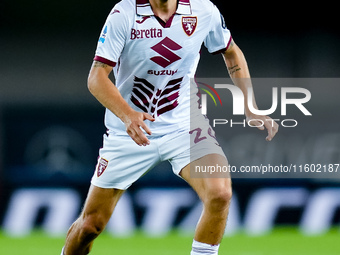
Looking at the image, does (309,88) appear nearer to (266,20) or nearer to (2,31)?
(266,20)

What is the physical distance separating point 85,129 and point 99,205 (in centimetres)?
309

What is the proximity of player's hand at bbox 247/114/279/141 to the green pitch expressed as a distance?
2.13 meters

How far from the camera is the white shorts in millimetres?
4367

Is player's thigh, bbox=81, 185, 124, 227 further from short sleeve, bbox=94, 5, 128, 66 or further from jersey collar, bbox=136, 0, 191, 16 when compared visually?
jersey collar, bbox=136, 0, 191, 16

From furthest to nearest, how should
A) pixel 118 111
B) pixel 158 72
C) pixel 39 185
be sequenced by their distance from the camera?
pixel 39 185 < pixel 158 72 < pixel 118 111

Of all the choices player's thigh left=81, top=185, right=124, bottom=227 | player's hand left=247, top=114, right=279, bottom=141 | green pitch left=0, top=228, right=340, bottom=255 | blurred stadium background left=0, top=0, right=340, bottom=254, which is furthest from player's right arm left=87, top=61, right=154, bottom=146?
blurred stadium background left=0, top=0, right=340, bottom=254

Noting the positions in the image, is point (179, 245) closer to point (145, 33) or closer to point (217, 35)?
point (217, 35)

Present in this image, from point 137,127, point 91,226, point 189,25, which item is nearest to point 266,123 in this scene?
point 189,25

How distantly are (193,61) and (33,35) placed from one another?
3.56 metres

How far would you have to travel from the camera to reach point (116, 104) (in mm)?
3930

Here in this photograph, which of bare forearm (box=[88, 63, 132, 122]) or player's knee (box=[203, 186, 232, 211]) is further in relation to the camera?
player's knee (box=[203, 186, 232, 211])

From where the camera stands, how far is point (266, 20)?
25.1 feet

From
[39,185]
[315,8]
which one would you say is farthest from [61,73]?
[315,8]

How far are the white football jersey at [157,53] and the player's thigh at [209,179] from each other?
0.32 meters
